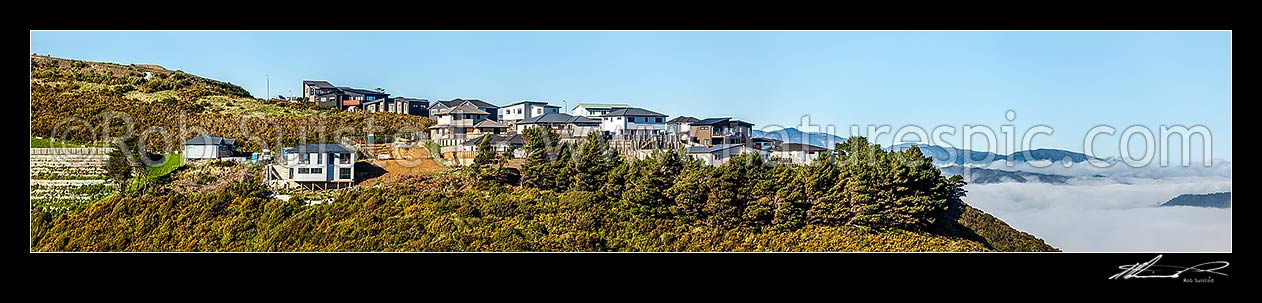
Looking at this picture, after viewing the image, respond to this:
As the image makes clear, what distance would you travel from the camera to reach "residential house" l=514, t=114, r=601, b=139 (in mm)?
13758

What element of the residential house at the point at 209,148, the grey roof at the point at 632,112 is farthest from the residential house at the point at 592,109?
the residential house at the point at 209,148

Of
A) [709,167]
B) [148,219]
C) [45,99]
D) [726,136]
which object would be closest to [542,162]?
[709,167]

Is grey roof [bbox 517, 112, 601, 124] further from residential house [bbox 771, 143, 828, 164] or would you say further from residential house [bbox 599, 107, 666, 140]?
residential house [bbox 771, 143, 828, 164]

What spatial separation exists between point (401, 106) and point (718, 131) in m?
5.31

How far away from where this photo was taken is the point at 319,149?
1203 cm

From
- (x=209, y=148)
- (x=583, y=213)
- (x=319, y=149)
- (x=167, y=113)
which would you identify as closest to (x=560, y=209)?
(x=583, y=213)

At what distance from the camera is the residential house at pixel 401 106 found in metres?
15.7

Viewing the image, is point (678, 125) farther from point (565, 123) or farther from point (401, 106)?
point (401, 106)

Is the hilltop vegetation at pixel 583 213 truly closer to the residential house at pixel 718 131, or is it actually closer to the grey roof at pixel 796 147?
the grey roof at pixel 796 147

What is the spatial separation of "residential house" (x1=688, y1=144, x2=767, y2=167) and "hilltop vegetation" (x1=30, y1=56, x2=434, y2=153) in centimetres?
458

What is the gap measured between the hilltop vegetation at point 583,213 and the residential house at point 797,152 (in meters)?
0.97

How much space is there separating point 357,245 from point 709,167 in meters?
4.11

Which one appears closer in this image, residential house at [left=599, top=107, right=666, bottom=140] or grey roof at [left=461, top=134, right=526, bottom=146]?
grey roof at [left=461, top=134, right=526, bottom=146]

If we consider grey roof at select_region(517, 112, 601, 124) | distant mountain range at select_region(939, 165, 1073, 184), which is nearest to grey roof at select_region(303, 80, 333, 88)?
grey roof at select_region(517, 112, 601, 124)
